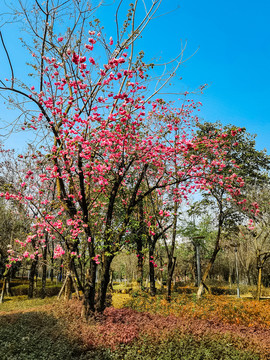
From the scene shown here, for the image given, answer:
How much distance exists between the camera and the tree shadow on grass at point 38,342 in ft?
17.4

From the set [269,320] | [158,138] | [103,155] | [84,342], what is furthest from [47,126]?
[269,320]

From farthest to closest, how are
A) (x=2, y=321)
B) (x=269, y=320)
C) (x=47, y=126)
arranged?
(x=269, y=320)
(x=2, y=321)
(x=47, y=126)

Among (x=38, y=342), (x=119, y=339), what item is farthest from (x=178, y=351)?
(x=38, y=342)

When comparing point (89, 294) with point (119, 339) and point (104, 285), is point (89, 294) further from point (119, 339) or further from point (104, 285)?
point (119, 339)

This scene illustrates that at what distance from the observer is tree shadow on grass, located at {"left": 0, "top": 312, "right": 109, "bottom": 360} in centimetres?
530

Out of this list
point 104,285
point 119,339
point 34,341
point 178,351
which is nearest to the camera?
point 178,351

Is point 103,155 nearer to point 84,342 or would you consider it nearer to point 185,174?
point 185,174

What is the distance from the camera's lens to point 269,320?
31.2 feet

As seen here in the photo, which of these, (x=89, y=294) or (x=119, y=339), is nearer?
(x=119, y=339)

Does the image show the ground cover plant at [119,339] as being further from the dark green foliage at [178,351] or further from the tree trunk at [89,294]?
the tree trunk at [89,294]

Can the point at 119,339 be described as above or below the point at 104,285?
below

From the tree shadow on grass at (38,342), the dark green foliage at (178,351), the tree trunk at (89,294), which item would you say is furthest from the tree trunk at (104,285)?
the dark green foliage at (178,351)

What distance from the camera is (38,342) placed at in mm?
6000

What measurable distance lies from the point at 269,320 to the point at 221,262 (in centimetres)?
2673
